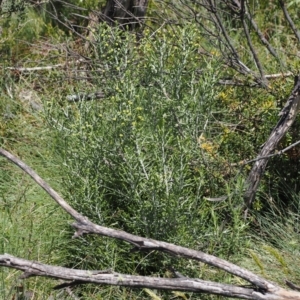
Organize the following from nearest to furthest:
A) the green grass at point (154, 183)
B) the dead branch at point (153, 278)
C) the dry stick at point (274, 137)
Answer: the dead branch at point (153, 278) < the green grass at point (154, 183) < the dry stick at point (274, 137)

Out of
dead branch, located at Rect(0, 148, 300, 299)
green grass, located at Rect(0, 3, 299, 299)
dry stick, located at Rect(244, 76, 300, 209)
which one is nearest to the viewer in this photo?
dead branch, located at Rect(0, 148, 300, 299)

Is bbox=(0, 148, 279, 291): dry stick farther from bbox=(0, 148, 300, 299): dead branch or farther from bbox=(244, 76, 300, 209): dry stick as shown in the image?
bbox=(244, 76, 300, 209): dry stick

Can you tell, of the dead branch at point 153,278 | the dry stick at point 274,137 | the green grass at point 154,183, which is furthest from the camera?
the dry stick at point 274,137

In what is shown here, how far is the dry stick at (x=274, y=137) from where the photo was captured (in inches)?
161

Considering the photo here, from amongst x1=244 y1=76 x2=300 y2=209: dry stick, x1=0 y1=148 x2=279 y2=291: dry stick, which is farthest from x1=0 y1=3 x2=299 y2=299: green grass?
x1=0 y1=148 x2=279 y2=291: dry stick

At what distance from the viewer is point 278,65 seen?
205 inches

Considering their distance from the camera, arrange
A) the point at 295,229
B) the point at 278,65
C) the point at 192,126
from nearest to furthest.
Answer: the point at 192,126, the point at 295,229, the point at 278,65

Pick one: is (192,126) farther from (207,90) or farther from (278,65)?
(278,65)

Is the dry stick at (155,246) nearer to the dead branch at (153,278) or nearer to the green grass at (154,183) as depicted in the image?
the dead branch at (153,278)

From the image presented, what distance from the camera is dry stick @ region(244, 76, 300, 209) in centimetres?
408

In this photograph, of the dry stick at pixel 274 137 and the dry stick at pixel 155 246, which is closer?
the dry stick at pixel 155 246

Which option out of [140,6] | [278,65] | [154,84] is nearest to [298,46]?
[278,65]

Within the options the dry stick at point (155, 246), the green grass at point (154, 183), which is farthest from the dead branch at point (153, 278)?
the green grass at point (154, 183)

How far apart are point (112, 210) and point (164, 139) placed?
0.60 meters
